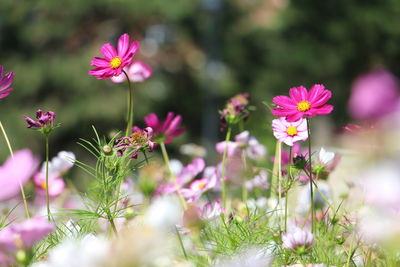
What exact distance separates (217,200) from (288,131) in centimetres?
14

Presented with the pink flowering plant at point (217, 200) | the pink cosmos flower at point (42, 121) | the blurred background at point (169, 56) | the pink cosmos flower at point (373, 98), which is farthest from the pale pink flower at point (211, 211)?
the blurred background at point (169, 56)

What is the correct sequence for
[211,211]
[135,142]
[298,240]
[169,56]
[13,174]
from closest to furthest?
[13,174] → [298,240] → [135,142] → [211,211] → [169,56]

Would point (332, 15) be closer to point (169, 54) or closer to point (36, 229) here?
point (169, 54)

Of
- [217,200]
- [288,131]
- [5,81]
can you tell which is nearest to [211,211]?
[217,200]

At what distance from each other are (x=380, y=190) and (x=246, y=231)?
411 mm

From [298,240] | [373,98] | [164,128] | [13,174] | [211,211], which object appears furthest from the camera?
[164,128]

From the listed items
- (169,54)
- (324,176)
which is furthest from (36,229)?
(169,54)

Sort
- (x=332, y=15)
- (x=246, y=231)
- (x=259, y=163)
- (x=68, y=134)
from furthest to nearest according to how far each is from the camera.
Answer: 1. (x=332, y=15)
2. (x=68, y=134)
3. (x=259, y=163)
4. (x=246, y=231)

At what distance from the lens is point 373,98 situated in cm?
27

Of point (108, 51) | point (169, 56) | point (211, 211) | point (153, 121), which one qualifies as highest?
point (108, 51)

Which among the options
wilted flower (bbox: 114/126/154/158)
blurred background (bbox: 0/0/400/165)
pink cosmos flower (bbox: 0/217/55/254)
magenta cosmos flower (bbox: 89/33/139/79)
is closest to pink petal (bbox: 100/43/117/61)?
magenta cosmos flower (bbox: 89/33/139/79)

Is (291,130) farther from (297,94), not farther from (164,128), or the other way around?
(164,128)

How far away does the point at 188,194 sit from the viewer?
844 millimetres

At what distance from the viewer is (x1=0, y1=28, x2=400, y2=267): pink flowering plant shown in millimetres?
331
